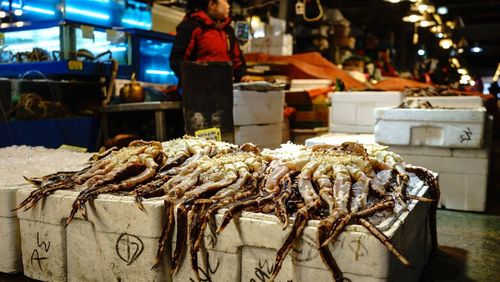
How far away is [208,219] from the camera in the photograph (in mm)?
2639

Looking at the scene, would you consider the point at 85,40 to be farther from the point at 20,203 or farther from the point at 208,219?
the point at 208,219

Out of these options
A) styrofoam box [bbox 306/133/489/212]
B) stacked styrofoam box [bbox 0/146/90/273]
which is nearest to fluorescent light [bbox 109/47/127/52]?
stacked styrofoam box [bbox 0/146/90/273]

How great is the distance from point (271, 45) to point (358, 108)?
241 inches

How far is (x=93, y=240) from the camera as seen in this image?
302 cm

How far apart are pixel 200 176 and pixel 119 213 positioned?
2.06 ft

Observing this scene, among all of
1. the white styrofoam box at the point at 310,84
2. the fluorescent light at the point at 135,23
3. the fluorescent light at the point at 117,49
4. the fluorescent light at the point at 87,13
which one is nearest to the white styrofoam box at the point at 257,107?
the white styrofoam box at the point at 310,84

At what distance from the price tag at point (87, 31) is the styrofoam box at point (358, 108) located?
15.2 ft

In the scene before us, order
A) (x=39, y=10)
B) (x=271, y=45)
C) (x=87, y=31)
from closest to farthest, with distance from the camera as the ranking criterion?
(x=87, y=31), (x=39, y=10), (x=271, y=45)

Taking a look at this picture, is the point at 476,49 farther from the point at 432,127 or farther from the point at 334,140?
the point at 334,140

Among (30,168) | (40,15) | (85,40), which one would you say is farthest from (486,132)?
(40,15)

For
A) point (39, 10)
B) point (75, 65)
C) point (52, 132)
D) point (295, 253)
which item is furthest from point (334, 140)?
point (39, 10)

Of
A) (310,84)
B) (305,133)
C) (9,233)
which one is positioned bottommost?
(9,233)

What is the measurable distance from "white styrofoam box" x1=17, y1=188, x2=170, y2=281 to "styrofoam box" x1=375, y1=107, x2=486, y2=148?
379cm

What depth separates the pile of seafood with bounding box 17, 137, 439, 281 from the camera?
2518mm
